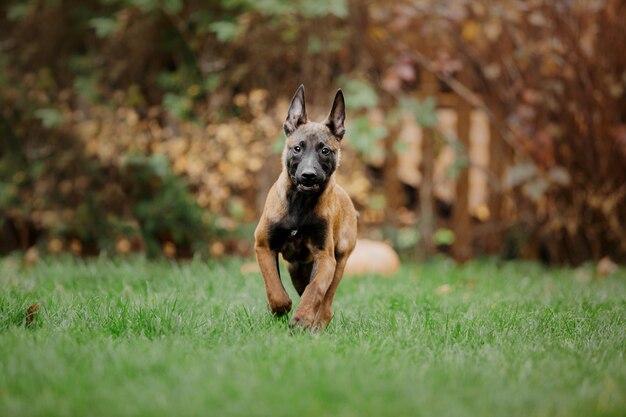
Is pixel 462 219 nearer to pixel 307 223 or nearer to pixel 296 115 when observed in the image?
pixel 296 115

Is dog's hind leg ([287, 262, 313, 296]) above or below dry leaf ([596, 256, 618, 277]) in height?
above

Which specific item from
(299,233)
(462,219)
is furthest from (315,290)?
(462,219)

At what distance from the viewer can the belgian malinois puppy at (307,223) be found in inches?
167

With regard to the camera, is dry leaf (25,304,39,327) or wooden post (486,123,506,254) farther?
wooden post (486,123,506,254)

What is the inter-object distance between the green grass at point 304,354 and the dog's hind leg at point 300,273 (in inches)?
12.2

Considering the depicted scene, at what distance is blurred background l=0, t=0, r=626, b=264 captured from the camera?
314 inches

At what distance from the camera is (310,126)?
4570 millimetres

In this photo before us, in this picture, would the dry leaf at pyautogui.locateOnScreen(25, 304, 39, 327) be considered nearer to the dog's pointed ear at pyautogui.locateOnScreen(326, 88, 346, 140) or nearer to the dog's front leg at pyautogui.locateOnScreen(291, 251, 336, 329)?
the dog's front leg at pyautogui.locateOnScreen(291, 251, 336, 329)

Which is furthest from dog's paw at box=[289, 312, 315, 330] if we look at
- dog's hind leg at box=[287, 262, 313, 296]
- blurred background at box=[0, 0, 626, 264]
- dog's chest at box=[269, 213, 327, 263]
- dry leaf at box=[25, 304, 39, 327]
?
blurred background at box=[0, 0, 626, 264]

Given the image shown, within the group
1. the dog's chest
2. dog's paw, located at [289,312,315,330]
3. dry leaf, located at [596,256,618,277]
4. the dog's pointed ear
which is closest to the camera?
dog's paw, located at [289,312,315,330]

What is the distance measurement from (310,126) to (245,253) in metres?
4.05

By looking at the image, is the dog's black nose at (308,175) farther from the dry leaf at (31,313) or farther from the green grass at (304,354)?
the dry leaf at (31,313)

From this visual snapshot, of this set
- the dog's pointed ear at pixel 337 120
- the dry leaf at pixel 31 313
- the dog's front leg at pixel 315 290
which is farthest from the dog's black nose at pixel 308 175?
the dry leaf at pixel 31 313

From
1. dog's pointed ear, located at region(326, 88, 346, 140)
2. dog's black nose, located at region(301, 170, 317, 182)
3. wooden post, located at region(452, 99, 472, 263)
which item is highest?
dog's pointed ear, located at region(326, 88, 346, 140)
